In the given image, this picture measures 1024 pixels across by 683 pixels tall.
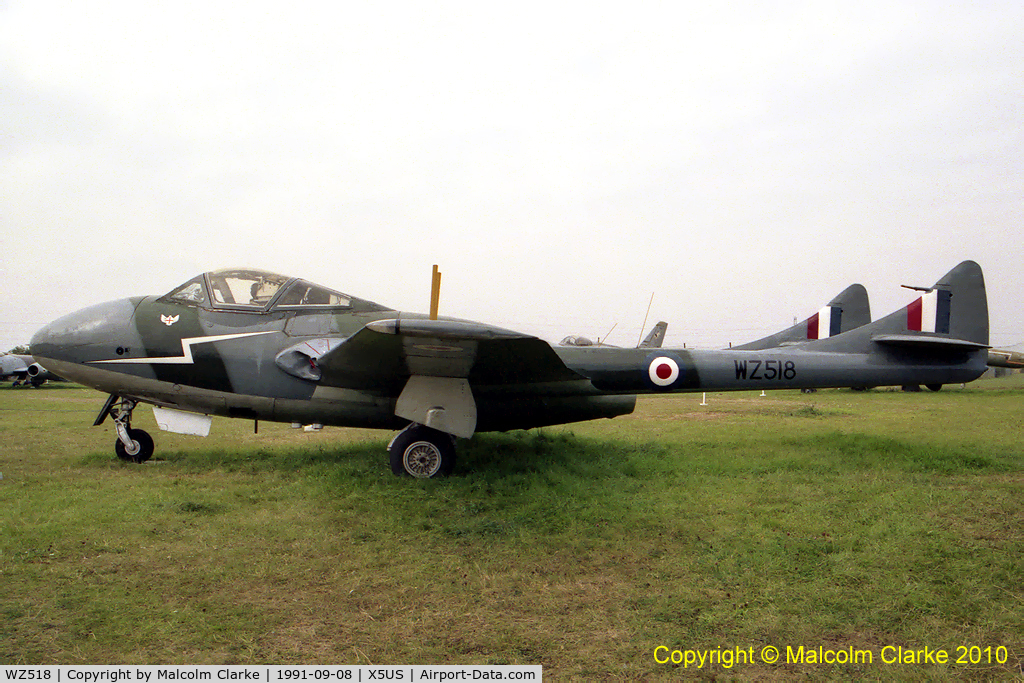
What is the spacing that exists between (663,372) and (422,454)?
11.7ft

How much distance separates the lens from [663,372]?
27.5 ft

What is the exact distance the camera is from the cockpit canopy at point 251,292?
7.92 metres

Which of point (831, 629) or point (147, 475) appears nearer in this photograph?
point (831, 629)

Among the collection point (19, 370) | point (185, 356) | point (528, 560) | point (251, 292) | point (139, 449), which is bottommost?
point (528, 560)

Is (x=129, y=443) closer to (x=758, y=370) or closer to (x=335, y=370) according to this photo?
(x=335, y=370)

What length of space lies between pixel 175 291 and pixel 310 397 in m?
2.46

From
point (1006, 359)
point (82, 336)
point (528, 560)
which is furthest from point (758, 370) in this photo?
point (1006, 359)

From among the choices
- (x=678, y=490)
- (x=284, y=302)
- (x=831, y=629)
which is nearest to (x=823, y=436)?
(x=678, y=490)

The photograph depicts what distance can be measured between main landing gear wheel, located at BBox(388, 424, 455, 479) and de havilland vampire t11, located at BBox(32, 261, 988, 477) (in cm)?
1

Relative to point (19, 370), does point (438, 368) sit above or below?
above

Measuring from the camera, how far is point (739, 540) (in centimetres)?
486

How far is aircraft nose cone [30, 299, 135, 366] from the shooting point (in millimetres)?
7727

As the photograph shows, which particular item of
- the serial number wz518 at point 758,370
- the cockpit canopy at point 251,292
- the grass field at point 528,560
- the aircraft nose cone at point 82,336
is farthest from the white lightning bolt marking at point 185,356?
the serial number wz518 at point 758,370

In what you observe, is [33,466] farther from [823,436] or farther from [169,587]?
[823,436]
